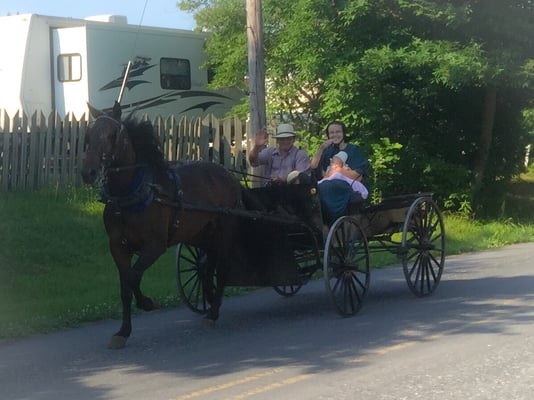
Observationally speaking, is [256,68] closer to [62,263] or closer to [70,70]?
[62,263]

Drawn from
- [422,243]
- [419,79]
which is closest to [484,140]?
[419,79]

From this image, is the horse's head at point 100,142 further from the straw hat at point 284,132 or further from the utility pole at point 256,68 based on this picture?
the utility pole at point 256,68

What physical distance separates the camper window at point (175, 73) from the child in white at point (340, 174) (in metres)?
14.1

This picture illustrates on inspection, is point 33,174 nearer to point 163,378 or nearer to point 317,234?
point 317,234

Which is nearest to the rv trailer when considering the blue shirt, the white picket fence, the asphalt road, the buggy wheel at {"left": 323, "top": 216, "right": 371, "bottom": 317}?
the white picket fence

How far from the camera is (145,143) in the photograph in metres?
9.34

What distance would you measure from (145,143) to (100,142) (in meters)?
0.68

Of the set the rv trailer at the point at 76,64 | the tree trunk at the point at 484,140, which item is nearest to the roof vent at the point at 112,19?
the rv trailer at the point at 76,64

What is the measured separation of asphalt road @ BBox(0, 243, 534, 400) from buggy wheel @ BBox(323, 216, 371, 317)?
0.23 metres

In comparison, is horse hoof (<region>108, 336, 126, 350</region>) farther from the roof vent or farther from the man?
the roof vent

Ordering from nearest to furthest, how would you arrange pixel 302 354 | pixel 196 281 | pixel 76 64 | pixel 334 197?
1. pixel 302 354
2. pixel 334 197
3. pixel 196 281
4. pixel 76 64

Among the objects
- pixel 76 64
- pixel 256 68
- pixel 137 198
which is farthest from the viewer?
pixel 76 64

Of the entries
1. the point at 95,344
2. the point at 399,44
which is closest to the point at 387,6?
the point at 399,44

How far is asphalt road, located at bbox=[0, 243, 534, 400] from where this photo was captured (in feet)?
24.1
